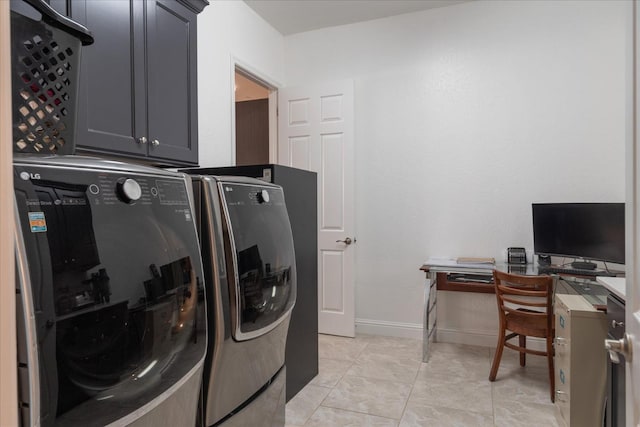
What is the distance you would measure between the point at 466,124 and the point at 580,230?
1.22 metres

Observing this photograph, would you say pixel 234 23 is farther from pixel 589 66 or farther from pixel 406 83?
pixel 589 66

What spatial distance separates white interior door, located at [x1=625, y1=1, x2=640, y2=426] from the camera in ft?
2.43

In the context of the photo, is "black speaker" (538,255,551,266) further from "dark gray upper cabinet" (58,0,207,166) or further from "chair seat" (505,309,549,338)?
"dark gray upper cabinet" (58,0,207,166)

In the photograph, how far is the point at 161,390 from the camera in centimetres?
93

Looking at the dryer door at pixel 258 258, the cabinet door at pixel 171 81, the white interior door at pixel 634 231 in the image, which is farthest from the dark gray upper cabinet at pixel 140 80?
the white interior door at pixel 634 231

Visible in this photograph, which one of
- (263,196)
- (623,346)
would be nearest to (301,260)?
(263,196)

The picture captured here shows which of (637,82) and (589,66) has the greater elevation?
(589,66)

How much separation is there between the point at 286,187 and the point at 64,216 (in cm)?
172

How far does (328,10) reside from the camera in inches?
137

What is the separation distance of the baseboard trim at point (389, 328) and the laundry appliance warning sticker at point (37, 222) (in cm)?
337

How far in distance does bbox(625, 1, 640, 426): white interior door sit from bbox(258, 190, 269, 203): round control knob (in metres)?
1.19

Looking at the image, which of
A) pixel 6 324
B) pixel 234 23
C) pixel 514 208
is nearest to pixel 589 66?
pixel 514 208

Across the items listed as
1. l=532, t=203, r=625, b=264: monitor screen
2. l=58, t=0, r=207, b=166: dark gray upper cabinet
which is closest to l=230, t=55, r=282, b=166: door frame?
l=58, t=0, r=207, b=166: dark gray upper cabinet

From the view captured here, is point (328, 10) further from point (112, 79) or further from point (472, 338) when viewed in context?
point (472, 338)
